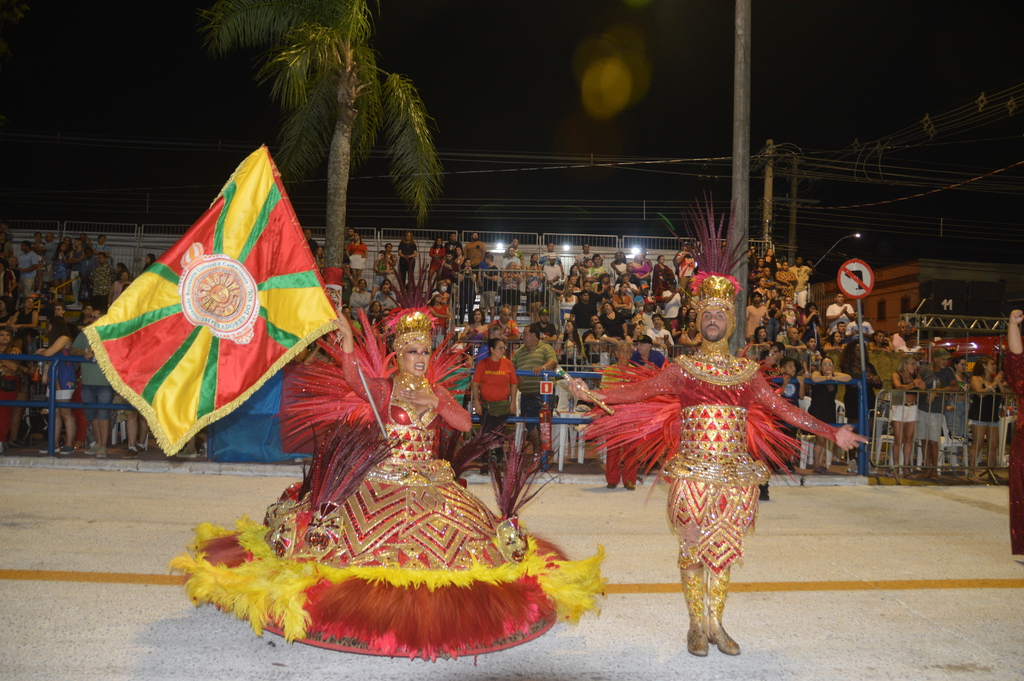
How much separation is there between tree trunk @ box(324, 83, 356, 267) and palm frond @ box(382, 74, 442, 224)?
0.78 metres

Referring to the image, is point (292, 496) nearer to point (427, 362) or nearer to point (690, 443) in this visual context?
point (427, 362)

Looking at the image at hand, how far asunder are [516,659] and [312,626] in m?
1.06

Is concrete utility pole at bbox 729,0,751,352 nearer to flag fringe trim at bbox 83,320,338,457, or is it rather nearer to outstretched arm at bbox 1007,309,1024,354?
outstretched arm at bbox 1007,309,1024,354

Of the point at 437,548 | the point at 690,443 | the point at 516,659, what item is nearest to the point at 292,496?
the point at 437,548

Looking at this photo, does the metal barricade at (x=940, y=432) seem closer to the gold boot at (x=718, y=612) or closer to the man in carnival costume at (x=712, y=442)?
the man in carnival costume at (x=712, y=442)

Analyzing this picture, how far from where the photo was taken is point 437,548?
3820mm

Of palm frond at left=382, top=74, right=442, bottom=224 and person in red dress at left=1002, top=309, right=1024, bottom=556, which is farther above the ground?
palm frond at left=382, top=74, right=442, bottom=224

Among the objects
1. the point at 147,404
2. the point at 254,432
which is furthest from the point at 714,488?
the point at 254,432

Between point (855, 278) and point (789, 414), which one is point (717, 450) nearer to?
point (789, 414)

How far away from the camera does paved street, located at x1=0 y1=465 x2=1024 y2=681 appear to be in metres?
3.69

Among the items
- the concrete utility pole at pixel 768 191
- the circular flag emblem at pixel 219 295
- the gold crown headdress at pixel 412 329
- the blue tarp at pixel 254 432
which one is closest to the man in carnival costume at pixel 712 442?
the gold crown headdress at pixel 412 329

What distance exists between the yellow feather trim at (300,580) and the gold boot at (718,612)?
0.57 meters

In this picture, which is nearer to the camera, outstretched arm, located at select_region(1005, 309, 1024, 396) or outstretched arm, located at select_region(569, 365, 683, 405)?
outstretched arm, located at select_region(569, 365, 683, 405)

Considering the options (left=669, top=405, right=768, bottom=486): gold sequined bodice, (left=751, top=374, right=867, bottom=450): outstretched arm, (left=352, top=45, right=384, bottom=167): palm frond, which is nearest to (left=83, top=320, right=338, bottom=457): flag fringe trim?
(left=669, top=405, right=768, bottom=486): gold sequined bodice
